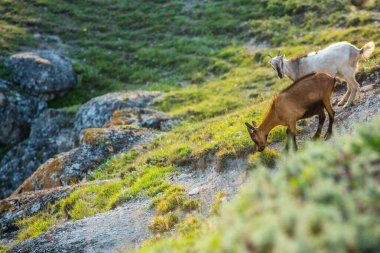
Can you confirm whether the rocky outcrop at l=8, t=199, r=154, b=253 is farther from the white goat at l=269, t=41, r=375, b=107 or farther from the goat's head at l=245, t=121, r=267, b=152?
the white goat at l=269, t=41, r=375, b=107

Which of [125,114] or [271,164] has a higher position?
[271,164]

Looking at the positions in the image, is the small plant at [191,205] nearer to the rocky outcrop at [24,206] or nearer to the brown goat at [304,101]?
the brown goat at [304,101]

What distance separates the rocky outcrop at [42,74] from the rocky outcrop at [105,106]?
18.3ft

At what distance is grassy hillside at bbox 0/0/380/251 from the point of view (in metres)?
15.3

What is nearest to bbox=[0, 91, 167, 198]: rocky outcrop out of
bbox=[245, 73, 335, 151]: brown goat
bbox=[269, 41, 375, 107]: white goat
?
bbox=[269, 41, 375, 107]: white goat

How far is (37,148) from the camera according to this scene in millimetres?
Result: 26562

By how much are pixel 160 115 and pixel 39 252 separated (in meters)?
11.8

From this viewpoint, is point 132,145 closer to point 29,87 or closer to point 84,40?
point 29,87

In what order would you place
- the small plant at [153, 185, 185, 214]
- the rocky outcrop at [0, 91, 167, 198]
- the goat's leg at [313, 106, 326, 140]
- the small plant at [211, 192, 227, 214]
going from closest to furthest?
1. the small plant at [211, 192, 227, 214]
2. the goat's leg at [313, 106, 326, 140]
3. the small plant at [153, 185, 185, 214]
4. the rocky outcrop at [0, 91, 167, 198]

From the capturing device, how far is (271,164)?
38.6 feet

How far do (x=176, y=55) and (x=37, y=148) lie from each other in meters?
11.8

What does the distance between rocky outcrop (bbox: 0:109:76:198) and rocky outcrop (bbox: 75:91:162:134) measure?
122 cm

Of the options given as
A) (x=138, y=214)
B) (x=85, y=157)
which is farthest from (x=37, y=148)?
(x=138, y=214)

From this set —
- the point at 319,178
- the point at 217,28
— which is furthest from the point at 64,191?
the point at 217,28
